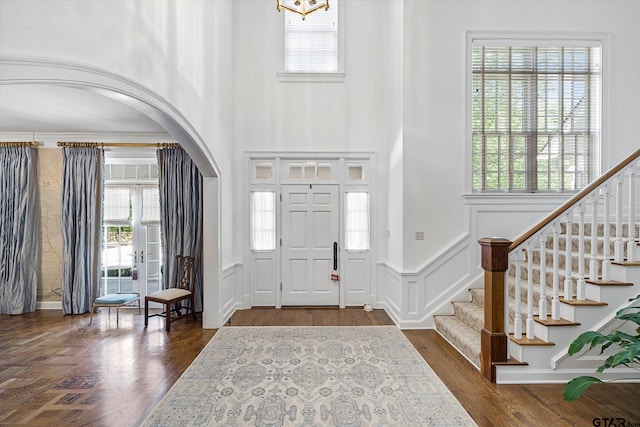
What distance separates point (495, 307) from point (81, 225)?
5.72m

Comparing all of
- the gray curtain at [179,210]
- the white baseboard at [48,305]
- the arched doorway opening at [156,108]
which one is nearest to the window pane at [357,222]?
the arched doorway opening at [156,108]

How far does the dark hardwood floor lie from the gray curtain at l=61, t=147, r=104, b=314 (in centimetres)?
51

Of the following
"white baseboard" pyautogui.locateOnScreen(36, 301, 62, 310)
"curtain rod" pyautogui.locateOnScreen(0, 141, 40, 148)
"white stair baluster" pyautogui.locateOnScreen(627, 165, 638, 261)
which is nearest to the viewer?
"white stair baluster" pyautogui.locateOnScreen(627, 165, 638, 261)

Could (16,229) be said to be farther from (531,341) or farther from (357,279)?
(531,341)

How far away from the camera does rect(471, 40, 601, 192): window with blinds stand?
475 cm

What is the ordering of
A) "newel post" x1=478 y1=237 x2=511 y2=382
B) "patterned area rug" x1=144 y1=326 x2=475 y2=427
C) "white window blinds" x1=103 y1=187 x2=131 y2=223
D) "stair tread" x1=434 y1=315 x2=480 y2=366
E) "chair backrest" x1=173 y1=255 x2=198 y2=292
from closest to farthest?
"patterned area rug" x1=144 y1=326 x2=475 y2=427
"newel post" x1=478 y1=237 x2=511 y2=382
"stair tread" x1=434 y1=315 x2=480 y2=366
"chair backrest" x1=173 y1=255 x2=198 y2=292
"white window blinds" x1=103 y1=187 x2=131 y2=223

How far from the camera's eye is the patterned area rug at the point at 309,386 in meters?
2.56

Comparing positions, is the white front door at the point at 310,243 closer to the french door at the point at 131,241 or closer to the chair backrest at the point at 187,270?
the chair backrest at the point at 187,270

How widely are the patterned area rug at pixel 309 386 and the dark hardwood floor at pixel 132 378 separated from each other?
197 mm

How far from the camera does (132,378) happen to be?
3205 mm

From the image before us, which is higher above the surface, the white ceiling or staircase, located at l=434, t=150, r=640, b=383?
the white ceiling

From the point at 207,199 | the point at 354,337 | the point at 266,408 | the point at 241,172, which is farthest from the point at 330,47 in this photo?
the point at 266,408

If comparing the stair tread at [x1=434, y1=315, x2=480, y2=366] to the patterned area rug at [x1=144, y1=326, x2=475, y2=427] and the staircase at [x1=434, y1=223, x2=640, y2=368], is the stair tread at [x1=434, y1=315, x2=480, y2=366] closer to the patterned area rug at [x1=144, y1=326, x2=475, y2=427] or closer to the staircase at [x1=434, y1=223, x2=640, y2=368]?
the staircase at [x1=434, y1=223, x2=640, y2=368]

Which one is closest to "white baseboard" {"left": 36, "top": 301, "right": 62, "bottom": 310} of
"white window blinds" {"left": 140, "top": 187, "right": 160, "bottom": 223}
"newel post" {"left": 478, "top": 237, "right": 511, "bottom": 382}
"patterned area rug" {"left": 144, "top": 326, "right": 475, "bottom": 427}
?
"white window blinds" {"left": 140, "top": 187, "right": 160, "bottom": 223}
